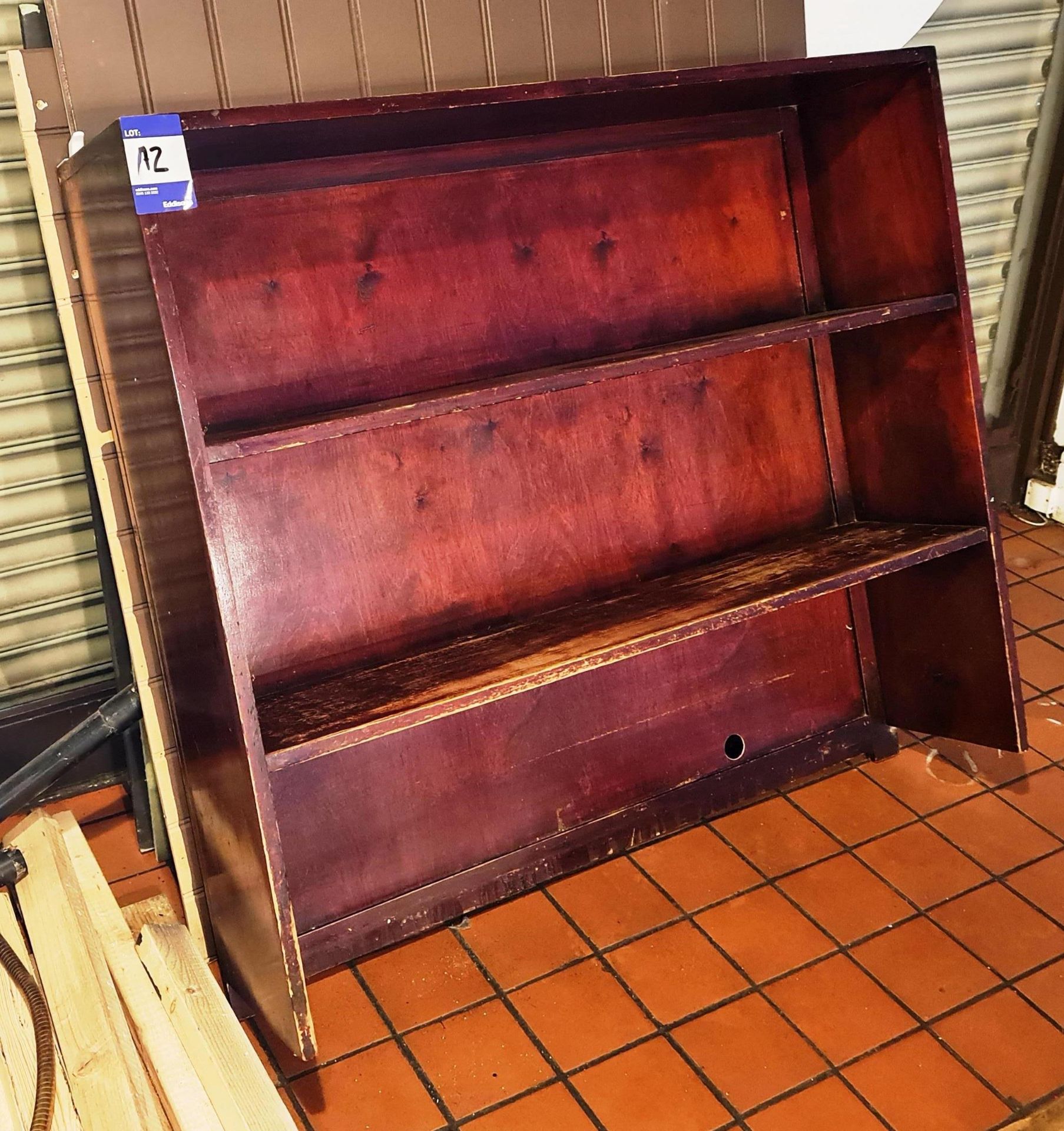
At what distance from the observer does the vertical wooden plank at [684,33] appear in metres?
2.22

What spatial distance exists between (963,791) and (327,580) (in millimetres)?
1427

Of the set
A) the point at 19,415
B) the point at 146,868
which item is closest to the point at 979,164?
the point at 19,415

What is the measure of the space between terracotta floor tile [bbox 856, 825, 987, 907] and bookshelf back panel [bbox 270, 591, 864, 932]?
0.96ft

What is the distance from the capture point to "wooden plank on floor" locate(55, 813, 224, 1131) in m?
1.63

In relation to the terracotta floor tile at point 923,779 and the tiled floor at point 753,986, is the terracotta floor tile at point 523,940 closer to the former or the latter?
the tiled floor at point 753,986

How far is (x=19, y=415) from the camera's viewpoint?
2422 mm

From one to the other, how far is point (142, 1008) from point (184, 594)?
0.68 meters

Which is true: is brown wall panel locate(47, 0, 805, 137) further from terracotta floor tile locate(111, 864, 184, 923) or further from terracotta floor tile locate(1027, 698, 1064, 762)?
terracotta floor tile locate(1027, 698, 1064, 762)

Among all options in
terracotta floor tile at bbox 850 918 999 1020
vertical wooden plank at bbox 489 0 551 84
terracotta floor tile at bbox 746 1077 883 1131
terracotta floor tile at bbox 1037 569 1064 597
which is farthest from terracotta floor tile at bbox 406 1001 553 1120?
terracotta floor tile at bbox 1037 569 1064 597

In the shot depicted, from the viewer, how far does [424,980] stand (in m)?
2.04

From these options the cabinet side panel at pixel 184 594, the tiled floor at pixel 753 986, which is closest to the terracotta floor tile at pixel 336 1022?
the tiled floor at pixel 753 986

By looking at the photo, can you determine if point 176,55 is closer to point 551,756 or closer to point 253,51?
point 253,51

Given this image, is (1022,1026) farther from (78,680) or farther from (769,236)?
(78,680)

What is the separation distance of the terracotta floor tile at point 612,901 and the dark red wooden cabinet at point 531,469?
0.05 m
